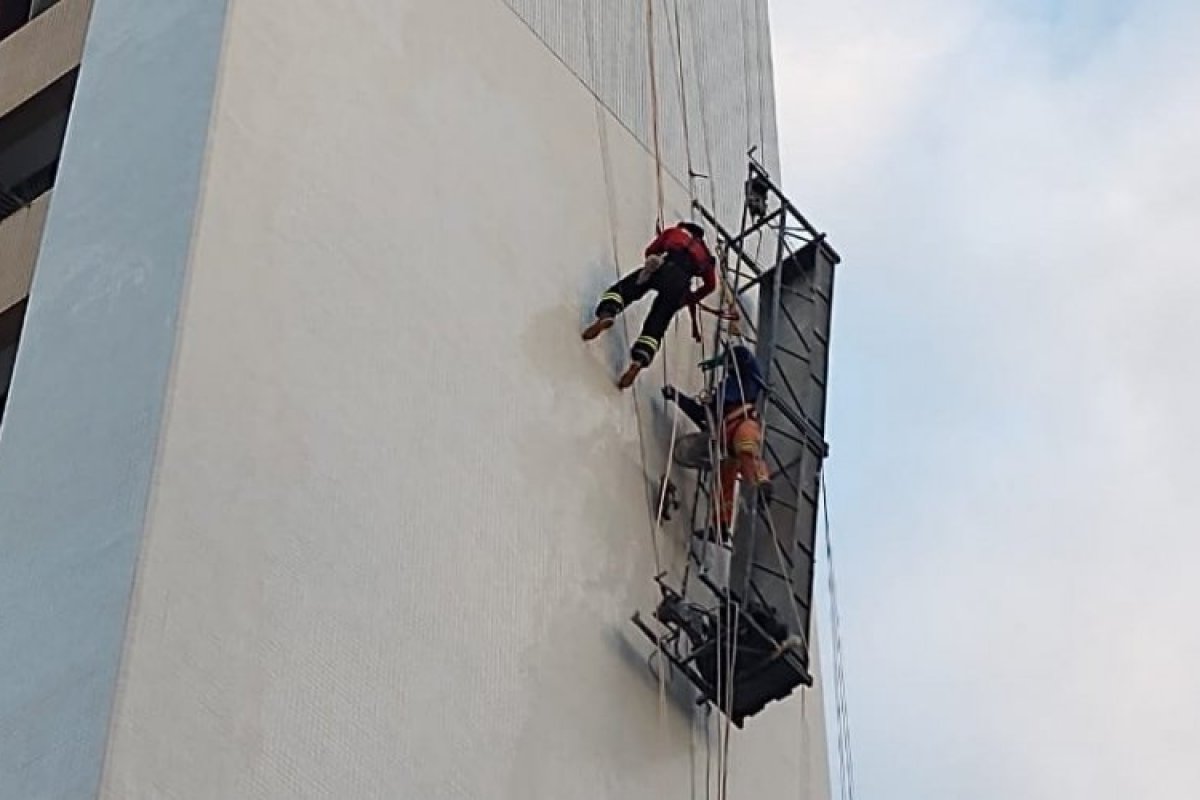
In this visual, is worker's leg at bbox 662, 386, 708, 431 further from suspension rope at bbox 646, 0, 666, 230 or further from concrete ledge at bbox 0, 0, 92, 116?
Answer: concrete ledge at bbox 0, 0, 92, 116

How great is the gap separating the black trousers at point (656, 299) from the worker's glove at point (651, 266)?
0.07ft

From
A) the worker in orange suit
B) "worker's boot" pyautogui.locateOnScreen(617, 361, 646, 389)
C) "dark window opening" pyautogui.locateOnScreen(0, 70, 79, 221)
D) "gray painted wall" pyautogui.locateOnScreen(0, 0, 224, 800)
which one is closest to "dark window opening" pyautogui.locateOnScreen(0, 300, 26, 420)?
"gray painted wall" pyautogui.locateOnScreen(0, 0, 224, 800)

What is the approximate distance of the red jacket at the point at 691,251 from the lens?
14.4 meters

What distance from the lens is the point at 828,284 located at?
53.0 ft

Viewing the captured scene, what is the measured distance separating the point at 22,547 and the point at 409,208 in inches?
156

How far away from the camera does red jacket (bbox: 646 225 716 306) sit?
567 inches

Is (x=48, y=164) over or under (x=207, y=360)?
over

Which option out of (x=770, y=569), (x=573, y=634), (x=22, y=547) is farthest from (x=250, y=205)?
(x=770, y=569)

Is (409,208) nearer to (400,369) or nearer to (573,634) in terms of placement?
(400,369)

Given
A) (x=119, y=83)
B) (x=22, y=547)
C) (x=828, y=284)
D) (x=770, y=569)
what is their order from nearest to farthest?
(x=22, y=547) < (x=119, y=83) < (x=770, y=569) < (x=828, y=284)

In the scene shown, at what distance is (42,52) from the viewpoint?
14570 mm

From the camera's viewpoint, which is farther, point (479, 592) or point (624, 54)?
point (624, 54)

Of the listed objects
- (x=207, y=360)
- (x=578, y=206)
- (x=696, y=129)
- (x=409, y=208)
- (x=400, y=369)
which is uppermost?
(x=696, y=129)

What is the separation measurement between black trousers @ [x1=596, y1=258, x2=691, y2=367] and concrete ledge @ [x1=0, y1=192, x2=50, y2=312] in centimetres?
401
